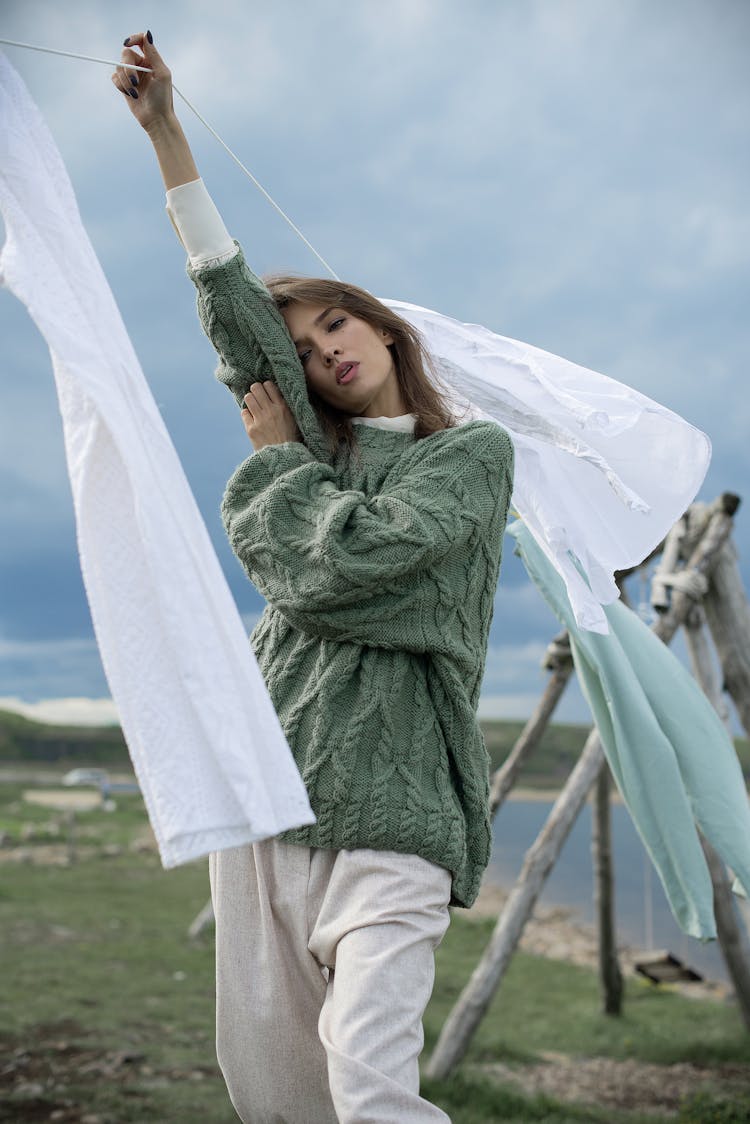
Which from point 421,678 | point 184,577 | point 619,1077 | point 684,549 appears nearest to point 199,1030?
point 619,1077

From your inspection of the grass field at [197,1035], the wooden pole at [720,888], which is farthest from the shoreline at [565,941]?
the wooden pole at [720,888]

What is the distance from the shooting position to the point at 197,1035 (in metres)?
5.54

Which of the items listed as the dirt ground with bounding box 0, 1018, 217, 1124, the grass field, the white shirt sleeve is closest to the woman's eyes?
the white shirt sleeve

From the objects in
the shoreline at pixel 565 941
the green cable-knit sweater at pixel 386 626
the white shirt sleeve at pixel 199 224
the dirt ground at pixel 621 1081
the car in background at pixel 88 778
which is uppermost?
the white shirt sleeve at pixel 199 224

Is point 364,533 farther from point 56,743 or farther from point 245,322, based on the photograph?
point 56,743

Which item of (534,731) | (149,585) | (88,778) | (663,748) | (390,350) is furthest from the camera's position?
(88,778)

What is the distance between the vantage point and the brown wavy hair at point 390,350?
250cm

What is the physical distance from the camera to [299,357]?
8.23 feet

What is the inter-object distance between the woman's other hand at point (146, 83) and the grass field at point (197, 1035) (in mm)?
2084

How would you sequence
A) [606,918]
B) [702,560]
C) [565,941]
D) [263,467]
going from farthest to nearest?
[565,941] → [606,918] → [702,560] → [263,467]

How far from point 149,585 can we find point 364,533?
450mm

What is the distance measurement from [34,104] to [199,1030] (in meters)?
4.84

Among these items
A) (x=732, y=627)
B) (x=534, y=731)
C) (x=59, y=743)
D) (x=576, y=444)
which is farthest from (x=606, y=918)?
(x=59, y=743)

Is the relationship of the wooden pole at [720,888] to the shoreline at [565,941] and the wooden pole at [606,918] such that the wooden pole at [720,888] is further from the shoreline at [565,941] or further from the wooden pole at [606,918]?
the shoreline at [565,941]
